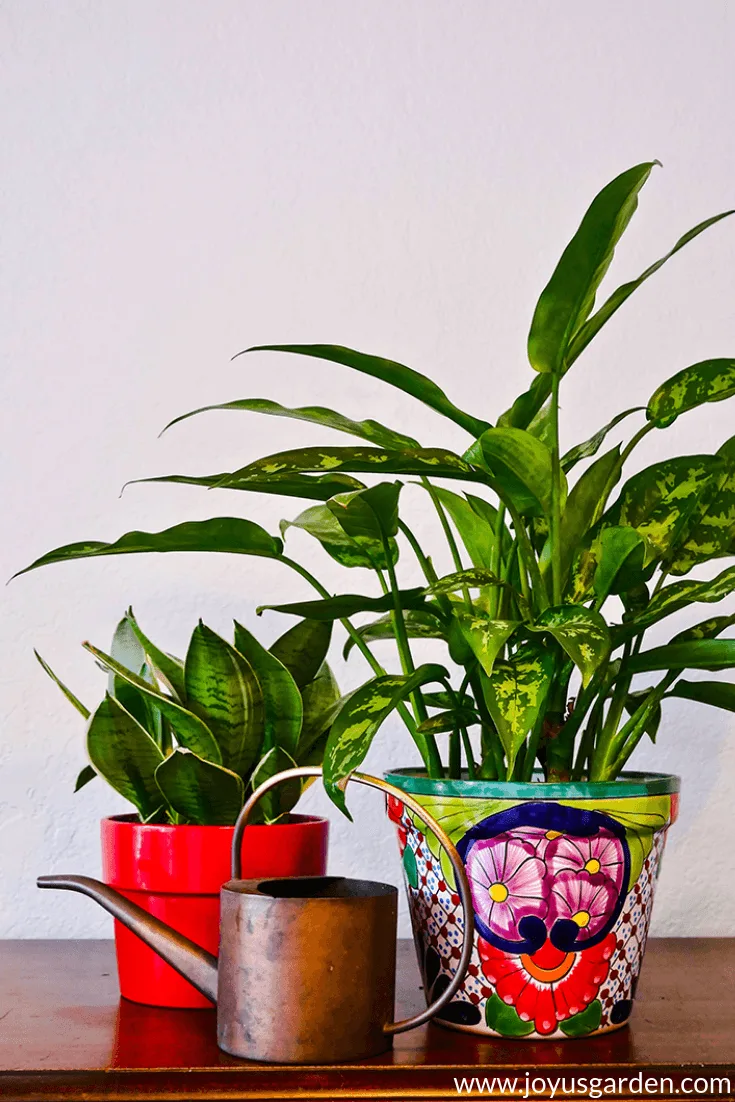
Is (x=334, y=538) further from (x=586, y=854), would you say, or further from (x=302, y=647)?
(x=586, y=854)

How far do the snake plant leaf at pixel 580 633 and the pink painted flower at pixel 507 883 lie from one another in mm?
111

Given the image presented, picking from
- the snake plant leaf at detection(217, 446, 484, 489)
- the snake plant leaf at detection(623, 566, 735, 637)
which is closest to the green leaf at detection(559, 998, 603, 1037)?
the snake plant leaf at detection(623, 566, 735, 637)

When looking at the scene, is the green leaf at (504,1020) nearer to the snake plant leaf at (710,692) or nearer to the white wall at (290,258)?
the snake plant leaf at (710,692)

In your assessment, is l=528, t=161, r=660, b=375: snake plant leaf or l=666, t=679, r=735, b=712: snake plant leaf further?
l=666, t=679, r=735, b=712: snake plant leaf

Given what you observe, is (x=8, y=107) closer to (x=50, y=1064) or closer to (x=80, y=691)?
(x=80, y=691)

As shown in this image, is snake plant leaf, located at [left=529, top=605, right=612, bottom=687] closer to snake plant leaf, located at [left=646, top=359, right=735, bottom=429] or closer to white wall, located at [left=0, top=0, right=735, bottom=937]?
snake plant leaf, located at [left=646, top=359, right=735, bottom=429]

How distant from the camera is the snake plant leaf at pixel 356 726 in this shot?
0.57 meters

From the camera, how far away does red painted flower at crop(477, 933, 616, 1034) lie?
64 cm

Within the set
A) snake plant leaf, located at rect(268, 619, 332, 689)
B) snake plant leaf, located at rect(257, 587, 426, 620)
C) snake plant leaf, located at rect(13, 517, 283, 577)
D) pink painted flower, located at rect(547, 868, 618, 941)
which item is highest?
snake plant leaf, located at rect(13, 517, 283, 577)

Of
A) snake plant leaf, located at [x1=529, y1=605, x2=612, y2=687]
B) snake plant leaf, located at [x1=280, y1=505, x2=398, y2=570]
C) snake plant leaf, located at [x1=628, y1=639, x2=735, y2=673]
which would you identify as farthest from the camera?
snake plant leaf, located at [x1=280, y1=505, x2=398, y2=570]

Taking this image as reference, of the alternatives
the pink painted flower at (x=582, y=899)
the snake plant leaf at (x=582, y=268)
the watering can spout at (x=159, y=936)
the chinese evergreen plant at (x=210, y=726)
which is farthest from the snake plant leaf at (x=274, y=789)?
the snake plant leaf at (x=582, y=268)

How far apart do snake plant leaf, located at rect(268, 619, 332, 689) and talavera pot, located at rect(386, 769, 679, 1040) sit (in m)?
0.18

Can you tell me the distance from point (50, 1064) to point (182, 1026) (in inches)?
4.0

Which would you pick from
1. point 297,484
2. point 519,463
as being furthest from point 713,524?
point 297,484
